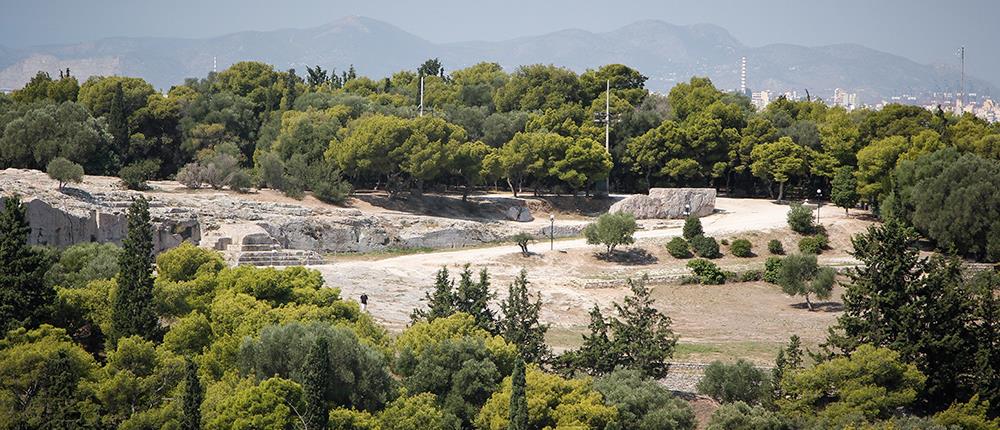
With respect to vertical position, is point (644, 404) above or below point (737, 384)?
below

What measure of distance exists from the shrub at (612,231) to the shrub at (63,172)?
20.5 meters

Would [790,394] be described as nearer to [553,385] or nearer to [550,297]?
[553,385]

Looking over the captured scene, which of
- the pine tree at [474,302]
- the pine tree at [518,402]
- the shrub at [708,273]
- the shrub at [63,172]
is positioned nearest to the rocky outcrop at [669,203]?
the shrub at [708,273]

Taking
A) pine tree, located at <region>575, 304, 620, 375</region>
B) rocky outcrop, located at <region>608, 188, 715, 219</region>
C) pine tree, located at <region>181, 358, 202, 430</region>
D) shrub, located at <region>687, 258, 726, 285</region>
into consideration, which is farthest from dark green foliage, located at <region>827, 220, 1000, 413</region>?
rocky outcrop, located at <region>608, 188, 715, 219</region>

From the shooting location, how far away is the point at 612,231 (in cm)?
5075

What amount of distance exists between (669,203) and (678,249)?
9728 millimetres

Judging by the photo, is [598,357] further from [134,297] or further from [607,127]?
[607,127]

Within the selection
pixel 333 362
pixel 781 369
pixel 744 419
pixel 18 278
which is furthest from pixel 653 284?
pixel 18 278

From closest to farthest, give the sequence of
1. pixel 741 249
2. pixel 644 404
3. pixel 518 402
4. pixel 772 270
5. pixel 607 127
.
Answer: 1. pixel 518 402
2. pixel 644 404
3. pixel 772 270
4. pixel 741 249
5. pixel 607 127

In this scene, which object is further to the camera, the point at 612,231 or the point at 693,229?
the point at 693,229

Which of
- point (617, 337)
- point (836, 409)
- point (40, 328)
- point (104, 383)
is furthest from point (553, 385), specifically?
point (40, 328)

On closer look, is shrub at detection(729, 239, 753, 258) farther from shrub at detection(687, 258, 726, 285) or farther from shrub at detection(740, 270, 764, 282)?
shrub at detection(687, 258, 726, 285)

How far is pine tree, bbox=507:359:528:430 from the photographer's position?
26.5 meters

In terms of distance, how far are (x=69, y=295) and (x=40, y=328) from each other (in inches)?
104
